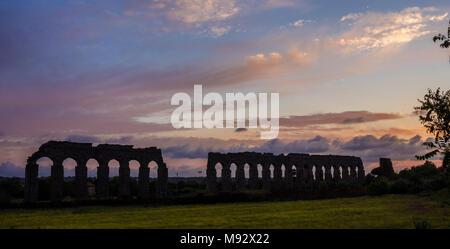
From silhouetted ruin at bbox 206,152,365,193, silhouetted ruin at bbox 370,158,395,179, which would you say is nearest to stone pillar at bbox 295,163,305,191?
silhouetted ruin at bbox 206,152,365,193

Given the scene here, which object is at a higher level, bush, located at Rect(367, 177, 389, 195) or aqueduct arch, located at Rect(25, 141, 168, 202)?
aqueduct arch, located at Rect(25, 141, 168, 202)

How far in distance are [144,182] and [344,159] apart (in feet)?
140

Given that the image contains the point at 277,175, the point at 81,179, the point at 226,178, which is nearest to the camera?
the point at 81,179

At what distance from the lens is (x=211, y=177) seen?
56750 millimetres

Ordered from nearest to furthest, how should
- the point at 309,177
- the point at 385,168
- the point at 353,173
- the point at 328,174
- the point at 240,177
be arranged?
the point at 240,177 → the point at 309,177 → the point at 328,174 → the point at 385,168 → the point at 353,173

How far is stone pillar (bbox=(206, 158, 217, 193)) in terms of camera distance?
185 feet

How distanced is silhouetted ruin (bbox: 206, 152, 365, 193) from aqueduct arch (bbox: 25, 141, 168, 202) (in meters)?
8.89

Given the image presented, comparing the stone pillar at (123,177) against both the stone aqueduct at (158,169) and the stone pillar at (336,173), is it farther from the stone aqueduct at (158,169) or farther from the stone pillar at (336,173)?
the stone pillar at (336,173)

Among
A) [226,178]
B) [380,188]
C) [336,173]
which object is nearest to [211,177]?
[226,178]

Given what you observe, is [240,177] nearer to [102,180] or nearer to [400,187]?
[102,180]

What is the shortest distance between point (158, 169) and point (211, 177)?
7.83 metres

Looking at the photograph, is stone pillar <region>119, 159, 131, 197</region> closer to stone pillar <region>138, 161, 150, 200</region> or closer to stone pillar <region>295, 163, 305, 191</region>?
stone pillar <region>138, 161, 150, 200</region>
